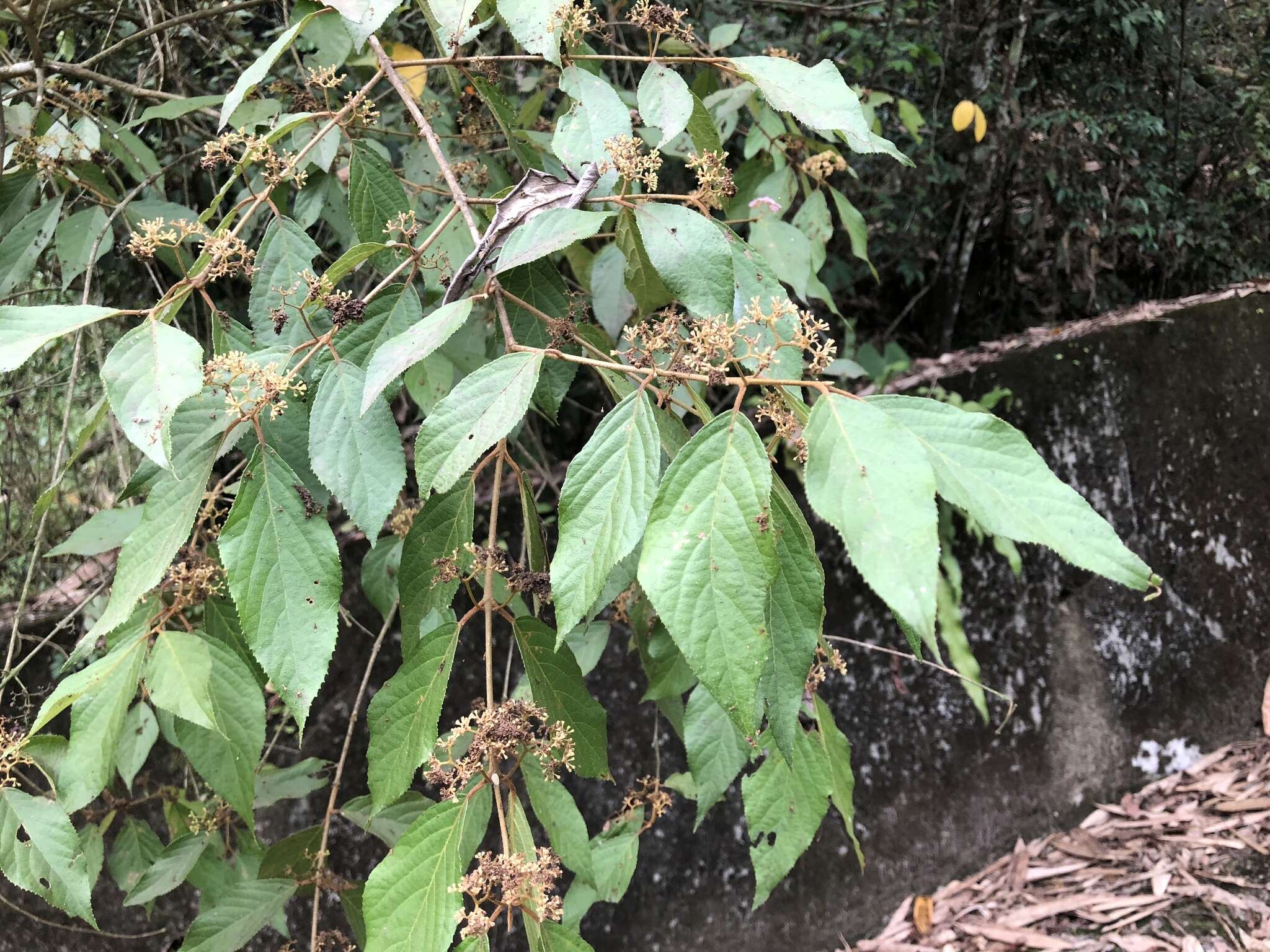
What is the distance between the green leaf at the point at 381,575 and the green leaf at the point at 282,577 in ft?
1.32

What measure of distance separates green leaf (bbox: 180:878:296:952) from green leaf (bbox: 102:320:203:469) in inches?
22.7

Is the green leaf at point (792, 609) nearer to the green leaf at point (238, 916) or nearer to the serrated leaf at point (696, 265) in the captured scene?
the serrated leaf at point (696, 265)

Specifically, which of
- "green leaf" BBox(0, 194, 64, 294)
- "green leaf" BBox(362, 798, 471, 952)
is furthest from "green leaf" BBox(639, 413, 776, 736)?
"green leaf" BBox(0, 194, 64, 294)

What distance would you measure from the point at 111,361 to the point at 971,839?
228 centimetres

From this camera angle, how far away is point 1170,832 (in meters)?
2.17

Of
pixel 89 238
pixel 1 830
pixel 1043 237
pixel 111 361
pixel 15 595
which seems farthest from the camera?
pixel 1043 237

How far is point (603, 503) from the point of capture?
648mm

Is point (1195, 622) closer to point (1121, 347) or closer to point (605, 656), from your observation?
point (1121, 347)

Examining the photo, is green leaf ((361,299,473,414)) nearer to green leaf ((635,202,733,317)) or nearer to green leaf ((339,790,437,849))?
green leaf ((635,202,733,317))

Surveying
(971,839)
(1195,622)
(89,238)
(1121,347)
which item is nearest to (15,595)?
(89,238)

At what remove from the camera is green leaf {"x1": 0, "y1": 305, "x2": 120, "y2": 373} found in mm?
670

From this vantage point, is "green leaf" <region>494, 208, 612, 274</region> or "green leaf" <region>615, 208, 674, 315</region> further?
"green leaf" <region>615, 208, 674, 315</region>

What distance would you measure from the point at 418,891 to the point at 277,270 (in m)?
0.65

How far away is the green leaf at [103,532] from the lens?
120 centimetres
